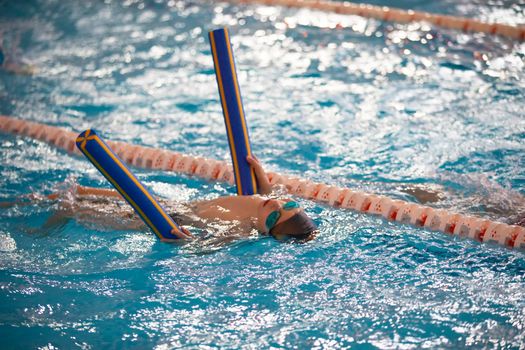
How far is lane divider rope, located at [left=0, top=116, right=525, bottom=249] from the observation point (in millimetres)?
4016

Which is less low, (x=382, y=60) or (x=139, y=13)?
(x=139, y=13)

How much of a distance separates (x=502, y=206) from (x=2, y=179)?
3.58 metres

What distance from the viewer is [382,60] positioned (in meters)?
7.02

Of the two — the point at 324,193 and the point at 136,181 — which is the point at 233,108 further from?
the point at 324,193

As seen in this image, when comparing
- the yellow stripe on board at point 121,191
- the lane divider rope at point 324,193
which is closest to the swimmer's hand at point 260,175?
the lane divider rope at point 324,193

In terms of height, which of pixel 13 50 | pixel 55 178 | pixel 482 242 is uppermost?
pixel 13 50

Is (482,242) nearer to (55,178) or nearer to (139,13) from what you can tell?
(55,178)

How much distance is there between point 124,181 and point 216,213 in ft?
2.55

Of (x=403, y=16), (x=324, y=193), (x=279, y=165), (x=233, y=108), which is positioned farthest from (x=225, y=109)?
(x=403, y=16)

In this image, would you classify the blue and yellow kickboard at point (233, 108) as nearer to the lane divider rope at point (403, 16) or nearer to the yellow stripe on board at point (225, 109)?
the yellow stripe on board at point (225, 109)

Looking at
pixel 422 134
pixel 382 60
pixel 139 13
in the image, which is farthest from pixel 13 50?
pixel 422 134

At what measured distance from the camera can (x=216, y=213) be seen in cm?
409

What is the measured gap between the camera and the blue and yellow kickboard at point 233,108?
3.86m

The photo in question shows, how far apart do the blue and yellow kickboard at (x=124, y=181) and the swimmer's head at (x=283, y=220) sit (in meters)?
0.49
